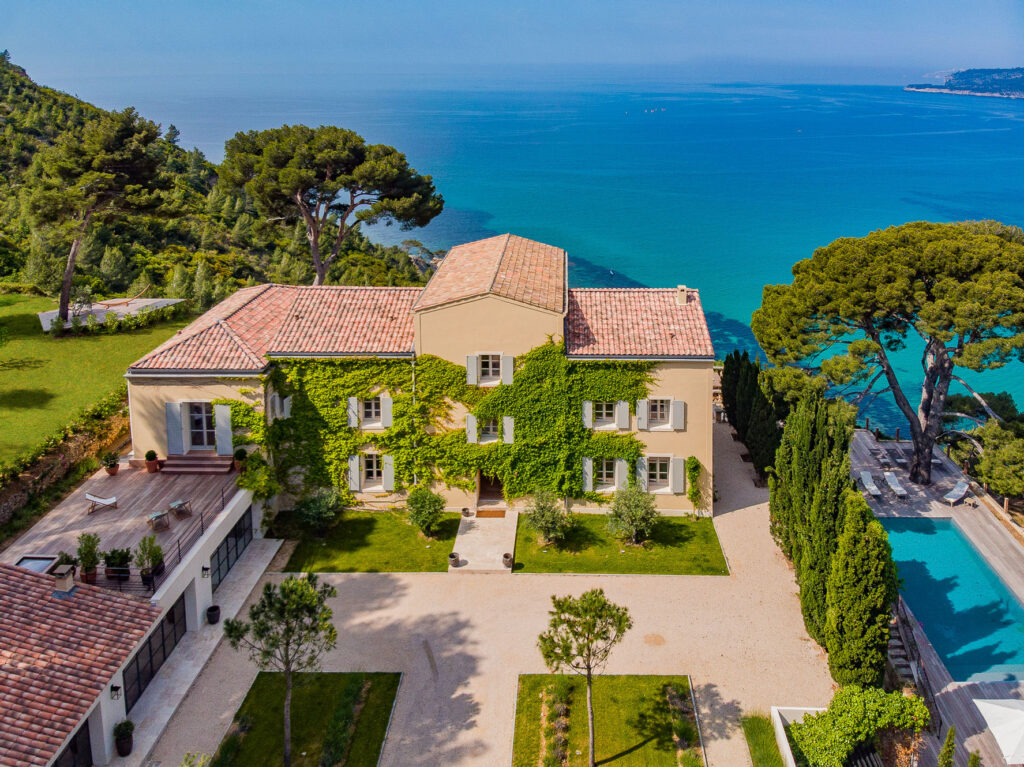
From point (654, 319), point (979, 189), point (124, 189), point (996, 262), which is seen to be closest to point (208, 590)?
point (654, 319)

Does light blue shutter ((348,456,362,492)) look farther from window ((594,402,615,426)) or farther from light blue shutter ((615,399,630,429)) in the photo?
light blue shutter ((615,399,630,429))

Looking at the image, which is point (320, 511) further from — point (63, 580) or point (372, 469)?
point (63, 580)

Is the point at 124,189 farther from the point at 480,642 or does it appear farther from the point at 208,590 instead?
the point at 480,642

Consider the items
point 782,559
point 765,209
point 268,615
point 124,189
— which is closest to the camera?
point 268,615

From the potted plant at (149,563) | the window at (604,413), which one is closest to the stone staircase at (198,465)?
the potted plant at (149,563)

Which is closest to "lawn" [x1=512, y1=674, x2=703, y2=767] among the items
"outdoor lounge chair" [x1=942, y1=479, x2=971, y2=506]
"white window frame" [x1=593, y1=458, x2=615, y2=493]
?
"white window frame" [x1=593, y1=458, x2=615, y2=493]

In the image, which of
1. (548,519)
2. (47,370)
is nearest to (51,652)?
(548,519)

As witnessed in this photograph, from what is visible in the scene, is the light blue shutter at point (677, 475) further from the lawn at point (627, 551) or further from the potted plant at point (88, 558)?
the potted plant at point (88, 558)
